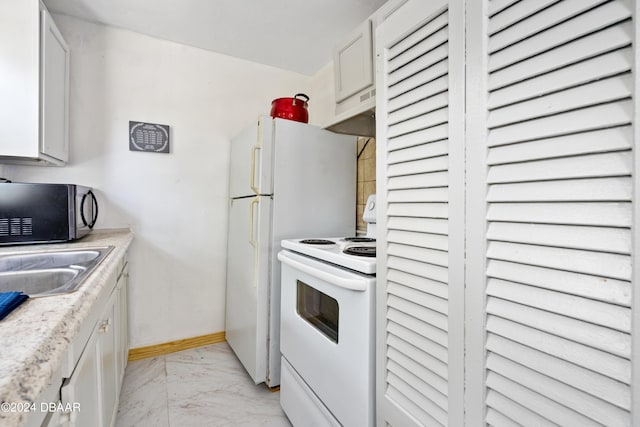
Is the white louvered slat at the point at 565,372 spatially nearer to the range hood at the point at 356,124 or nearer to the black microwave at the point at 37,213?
the range hood at the point at 356,124

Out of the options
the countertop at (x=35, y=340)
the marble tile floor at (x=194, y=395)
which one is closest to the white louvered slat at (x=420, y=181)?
the countertop at (x=35, y=340)

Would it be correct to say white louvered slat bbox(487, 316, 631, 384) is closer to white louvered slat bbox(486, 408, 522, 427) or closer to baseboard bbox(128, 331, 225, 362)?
white louvered slat bbox(486, 408, 522, 427)

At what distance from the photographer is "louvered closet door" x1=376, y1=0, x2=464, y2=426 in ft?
2.59

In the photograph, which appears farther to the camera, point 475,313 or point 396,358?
point 396,358

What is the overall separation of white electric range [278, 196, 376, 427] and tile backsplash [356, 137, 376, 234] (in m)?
0.53

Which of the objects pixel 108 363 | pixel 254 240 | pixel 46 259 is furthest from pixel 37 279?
pixel 254 240

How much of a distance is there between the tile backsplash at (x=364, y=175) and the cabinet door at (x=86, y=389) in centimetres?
166

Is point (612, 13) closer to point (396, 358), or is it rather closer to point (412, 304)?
point (412, 304)

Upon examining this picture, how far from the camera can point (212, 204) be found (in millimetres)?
2482

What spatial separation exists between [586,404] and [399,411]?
55cm

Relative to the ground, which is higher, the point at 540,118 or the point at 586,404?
A: the point at 540,118

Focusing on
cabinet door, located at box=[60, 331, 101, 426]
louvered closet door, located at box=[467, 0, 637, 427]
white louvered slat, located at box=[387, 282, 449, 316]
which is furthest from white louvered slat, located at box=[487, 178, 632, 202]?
cabinet door, located at box=[60, 331, 101, 426]

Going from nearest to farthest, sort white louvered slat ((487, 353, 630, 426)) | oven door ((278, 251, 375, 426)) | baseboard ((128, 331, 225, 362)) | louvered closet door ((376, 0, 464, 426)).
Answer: white louvered slat ((487, 353, 630, 426)), louvered closet door ((376, 0, 464, 426)), oven door ((278, 251, 375, 426)), baseboard ((128, 331, 225, 362))

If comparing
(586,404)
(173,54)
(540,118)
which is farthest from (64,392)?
(173,54)
